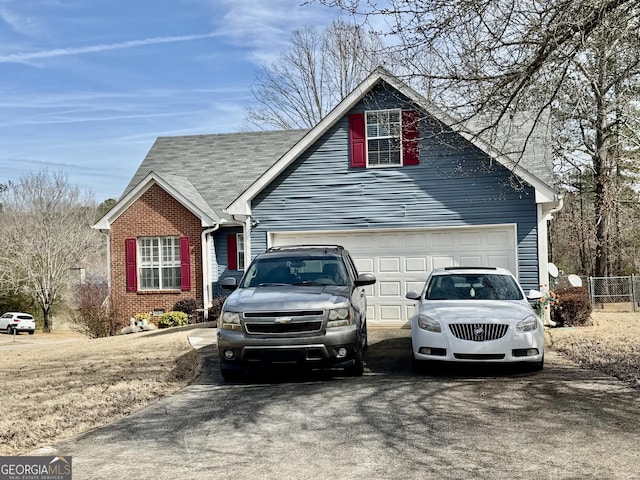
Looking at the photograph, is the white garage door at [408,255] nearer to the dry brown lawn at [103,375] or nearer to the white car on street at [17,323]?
the dry brown lawn at [103,375]

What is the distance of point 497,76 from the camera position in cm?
874

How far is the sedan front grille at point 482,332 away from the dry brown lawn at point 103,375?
5.91 ft

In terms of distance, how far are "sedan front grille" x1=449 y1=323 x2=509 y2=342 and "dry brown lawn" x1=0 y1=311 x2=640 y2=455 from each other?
180 centimetres

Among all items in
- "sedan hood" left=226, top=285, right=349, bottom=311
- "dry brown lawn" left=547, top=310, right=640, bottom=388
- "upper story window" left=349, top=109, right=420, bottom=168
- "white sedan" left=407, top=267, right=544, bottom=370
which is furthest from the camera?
"upper story window" left=349, top=109, right=420, bottom=168

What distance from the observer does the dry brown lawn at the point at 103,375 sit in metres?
7.65

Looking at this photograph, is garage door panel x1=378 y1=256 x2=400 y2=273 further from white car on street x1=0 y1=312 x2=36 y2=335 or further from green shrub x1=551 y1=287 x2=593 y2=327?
white car on street x1=0 y1=312 x2=36 y2=335

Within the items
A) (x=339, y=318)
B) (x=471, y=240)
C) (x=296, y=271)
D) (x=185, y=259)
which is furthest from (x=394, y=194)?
(x=339, y=318)

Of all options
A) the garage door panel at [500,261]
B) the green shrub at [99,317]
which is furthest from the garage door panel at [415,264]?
the green shrub at [99,317]

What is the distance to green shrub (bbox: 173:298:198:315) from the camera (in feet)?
68.3

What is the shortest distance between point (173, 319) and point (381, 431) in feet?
47.4

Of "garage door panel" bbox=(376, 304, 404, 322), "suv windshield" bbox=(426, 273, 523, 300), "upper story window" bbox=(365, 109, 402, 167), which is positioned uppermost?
"upper story window" bbox=(365, 109, 402, 167)

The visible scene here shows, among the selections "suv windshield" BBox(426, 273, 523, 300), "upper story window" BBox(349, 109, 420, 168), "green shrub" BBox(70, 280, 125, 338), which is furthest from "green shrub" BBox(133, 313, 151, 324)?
"suv windshield" BBox(426, 273, 523, 300)

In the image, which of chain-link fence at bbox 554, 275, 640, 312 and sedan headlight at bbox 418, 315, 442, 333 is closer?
sedan headlight at bbox 418, 315, 442, 333

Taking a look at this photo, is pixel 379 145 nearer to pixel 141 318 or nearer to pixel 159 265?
pixel 159 265
